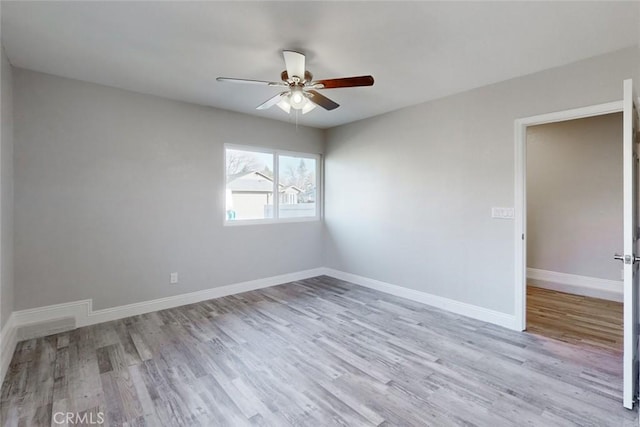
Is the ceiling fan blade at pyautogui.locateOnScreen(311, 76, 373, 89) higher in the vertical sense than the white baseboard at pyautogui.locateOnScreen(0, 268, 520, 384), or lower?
higher

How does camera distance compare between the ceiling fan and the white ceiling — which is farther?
the ceiling fan

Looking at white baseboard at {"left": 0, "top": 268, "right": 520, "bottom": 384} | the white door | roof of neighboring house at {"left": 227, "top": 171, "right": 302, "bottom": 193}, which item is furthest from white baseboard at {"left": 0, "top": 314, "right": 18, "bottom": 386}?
the white door

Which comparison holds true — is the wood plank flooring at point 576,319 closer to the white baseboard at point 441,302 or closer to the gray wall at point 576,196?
the white baseboard at point 441,302

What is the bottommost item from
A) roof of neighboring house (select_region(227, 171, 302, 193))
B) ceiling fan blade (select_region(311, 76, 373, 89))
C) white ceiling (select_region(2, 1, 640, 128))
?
roof of neighboring house (select_region(227, 171, 302, 193))

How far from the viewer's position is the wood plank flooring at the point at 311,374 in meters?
1.91

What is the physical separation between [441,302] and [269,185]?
3.03 meters


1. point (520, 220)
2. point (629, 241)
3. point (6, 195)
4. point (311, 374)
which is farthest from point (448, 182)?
point (6, 195)

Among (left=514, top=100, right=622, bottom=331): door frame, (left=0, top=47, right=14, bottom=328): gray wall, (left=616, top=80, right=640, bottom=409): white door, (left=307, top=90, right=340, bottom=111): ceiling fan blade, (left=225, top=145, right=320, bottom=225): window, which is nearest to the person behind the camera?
(left=616, top=80, right=640, bottom=409): white door

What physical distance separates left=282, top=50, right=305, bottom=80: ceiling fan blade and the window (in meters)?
2.17

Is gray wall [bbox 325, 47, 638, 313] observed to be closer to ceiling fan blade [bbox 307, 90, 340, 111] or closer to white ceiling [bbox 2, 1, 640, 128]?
white ceiling [bbox 2, 1, 640, 128]

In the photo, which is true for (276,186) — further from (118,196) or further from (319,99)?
(319,99)

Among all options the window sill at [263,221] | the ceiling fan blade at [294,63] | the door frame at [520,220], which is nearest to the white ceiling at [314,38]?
the ceiling fan blade at [294,63]

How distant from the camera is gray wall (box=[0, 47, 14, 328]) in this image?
96.9 inches

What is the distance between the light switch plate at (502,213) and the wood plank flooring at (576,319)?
122 cm
